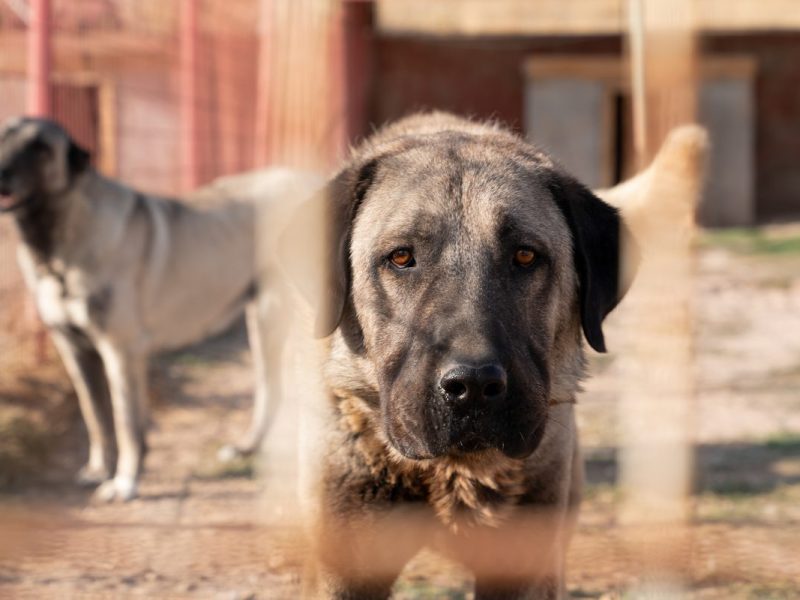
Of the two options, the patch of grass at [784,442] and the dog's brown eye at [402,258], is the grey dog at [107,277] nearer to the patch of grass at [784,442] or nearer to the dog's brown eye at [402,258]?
the patch of grass at [784,442]

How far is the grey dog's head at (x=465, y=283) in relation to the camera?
236cm

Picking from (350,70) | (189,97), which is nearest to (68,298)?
(189,97)

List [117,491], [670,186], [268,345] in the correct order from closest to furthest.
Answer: [670,186] → [117,491] → [268,345]

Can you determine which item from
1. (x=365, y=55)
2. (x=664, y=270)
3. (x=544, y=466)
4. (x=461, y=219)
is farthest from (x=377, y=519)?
(x=365, y=55)

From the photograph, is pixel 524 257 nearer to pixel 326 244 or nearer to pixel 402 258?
pixel 402 258

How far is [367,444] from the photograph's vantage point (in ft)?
8.98

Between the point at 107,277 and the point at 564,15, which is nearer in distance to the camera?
the point at 107,277

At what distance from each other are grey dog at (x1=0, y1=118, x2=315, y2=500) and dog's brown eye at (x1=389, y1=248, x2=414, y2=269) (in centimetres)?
309

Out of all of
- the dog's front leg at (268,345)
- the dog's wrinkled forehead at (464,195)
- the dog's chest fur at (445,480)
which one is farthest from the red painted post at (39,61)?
the dog's chest fur at (445,480)

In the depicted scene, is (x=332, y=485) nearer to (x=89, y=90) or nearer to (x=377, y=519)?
(x=377, y=519)

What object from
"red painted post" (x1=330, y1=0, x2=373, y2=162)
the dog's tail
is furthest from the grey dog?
the dog's tail

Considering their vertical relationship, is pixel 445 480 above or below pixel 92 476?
above

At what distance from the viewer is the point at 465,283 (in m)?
2.49

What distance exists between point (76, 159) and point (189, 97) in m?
3.32
